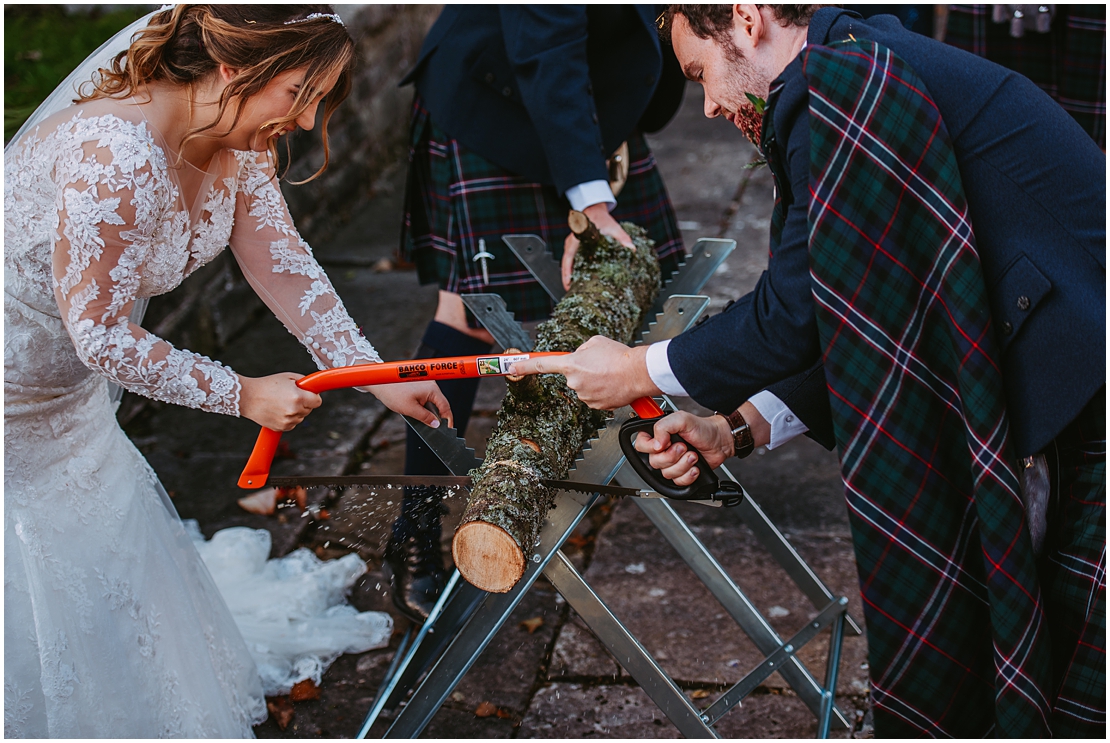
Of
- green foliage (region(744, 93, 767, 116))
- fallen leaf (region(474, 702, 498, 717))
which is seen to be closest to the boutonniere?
green foliage (region(744, 93, 767, 116))

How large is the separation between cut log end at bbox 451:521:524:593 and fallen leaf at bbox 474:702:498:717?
0.99 meters

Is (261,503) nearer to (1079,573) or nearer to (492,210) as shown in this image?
(492,210)

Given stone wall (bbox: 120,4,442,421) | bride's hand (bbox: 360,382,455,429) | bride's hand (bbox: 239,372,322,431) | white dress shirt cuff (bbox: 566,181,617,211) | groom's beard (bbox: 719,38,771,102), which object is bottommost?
stone wall (bbox: 120,4,442,421)

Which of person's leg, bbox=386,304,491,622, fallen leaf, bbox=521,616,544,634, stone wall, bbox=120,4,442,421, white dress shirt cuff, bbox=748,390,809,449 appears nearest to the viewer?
white dress shirt cuff, bbox=748,390,809,449

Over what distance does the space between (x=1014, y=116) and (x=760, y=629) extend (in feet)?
4.39

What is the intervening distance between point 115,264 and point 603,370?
883 mm

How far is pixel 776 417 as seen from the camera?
188cm

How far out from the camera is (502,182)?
2840 mm

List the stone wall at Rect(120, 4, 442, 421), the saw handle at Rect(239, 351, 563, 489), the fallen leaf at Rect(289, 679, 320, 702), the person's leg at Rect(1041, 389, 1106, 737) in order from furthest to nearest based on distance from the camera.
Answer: the stone wall at Rect(120, 4, 442, 421), the fallen leaf at Rect(289, 679, 320, 702), the saw handle at Rect(239, 351, 563, 489), the person's leg at Rect(1041, 389, 1106, 737)

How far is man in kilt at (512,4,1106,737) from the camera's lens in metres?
1.43

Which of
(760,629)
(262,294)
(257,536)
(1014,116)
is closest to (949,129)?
(1014,116)

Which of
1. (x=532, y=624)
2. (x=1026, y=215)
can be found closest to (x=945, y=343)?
(x=1026, y=215)

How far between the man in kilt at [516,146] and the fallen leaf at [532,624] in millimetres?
274

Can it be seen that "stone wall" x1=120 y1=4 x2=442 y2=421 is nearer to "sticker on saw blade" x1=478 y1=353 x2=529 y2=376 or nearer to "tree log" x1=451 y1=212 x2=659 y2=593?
"tree log" x1=451 y1=212 x2=659 y2=593
